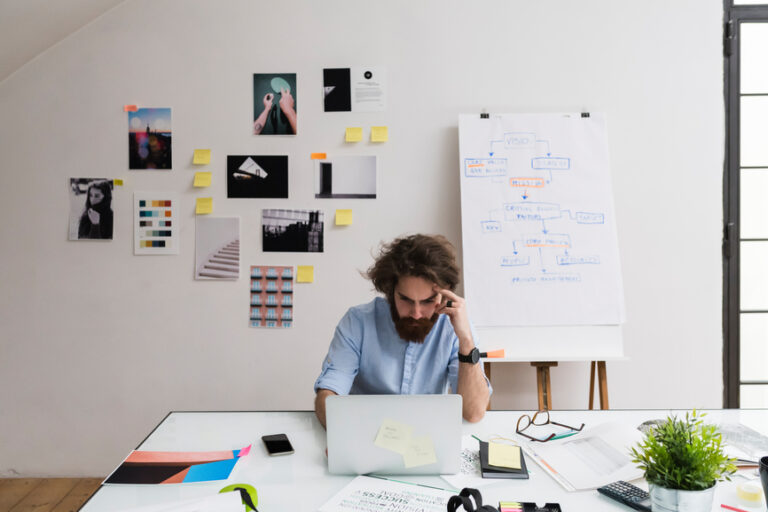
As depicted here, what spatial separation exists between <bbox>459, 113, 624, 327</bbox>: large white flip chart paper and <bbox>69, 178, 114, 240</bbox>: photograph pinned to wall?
5.90 ft

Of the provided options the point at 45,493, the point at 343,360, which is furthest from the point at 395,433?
the point at 45,493

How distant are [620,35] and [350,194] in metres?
1.57

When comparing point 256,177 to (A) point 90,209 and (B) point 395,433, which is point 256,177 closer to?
(A) point 90,209

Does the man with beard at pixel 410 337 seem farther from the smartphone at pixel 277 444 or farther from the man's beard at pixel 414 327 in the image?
the smartphone at pixel 277 444

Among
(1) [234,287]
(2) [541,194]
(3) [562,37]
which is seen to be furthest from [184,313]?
(3) [562,37]

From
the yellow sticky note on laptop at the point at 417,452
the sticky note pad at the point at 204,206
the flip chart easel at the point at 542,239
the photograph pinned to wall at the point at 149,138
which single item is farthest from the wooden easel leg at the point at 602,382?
the photograph pinned to wall at the point at 149,138

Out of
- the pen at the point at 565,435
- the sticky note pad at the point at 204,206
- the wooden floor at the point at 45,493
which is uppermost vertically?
the sticky note pad at the point at 204,206

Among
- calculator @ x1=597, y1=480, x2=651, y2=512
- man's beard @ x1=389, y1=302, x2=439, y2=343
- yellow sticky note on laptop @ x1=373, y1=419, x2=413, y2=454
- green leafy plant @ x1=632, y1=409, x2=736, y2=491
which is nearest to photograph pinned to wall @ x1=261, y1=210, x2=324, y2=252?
man's beard @ x1=389, y1=302, x2=439, y2=343

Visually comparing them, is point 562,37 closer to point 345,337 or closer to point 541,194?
point 541,194

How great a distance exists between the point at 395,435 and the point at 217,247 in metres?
1.78

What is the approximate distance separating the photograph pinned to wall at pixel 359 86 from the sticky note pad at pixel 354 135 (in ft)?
0.36

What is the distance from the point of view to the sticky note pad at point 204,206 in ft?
8.82

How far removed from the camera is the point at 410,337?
170 centimetres

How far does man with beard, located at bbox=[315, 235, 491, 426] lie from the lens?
1647 millimetres
